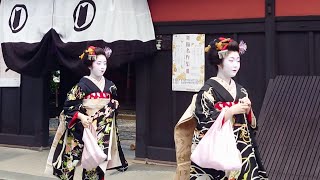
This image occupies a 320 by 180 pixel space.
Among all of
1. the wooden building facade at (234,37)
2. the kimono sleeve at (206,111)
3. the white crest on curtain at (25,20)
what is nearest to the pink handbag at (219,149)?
the kimono sleeve at (206,111)

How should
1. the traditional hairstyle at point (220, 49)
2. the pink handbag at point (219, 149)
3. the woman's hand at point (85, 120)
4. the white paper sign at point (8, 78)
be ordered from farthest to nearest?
the white paper sign at point (8, 78)
the woman's hand at point (85, 120)
the traditional hairstyle at point (220, 49)
the pink handbag at point (219, 149)

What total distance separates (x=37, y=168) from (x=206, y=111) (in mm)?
4486

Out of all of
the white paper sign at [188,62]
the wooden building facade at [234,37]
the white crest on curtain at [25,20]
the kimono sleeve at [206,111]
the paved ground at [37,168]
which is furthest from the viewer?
the white crest on curtain at [25,20]

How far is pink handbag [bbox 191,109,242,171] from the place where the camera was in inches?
147

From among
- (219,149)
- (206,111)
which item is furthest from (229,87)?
(219,149)

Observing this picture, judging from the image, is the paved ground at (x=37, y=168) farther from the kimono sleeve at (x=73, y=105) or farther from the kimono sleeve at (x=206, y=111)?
the kimono sleeve at (x=206, y=111)

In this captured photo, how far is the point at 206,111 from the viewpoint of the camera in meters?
4.00

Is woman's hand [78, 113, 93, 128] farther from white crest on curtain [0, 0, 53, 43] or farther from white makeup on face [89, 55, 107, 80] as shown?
white crest on curtain [0, 0, 53, 43]

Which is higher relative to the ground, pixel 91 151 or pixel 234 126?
pixel 234 126

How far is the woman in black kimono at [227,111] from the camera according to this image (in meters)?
3.98

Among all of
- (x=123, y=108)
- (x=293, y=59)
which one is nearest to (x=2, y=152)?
(x=123, y=108)

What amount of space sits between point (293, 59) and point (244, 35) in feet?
2.71

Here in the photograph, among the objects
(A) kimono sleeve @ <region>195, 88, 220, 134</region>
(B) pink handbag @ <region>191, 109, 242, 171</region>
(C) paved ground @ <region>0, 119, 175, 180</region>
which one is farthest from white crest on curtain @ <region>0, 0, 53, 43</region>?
(B) pink handbag @ <region>191, 109, 242, 171</region>

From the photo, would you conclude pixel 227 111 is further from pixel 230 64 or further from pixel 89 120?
pixel 89 120
